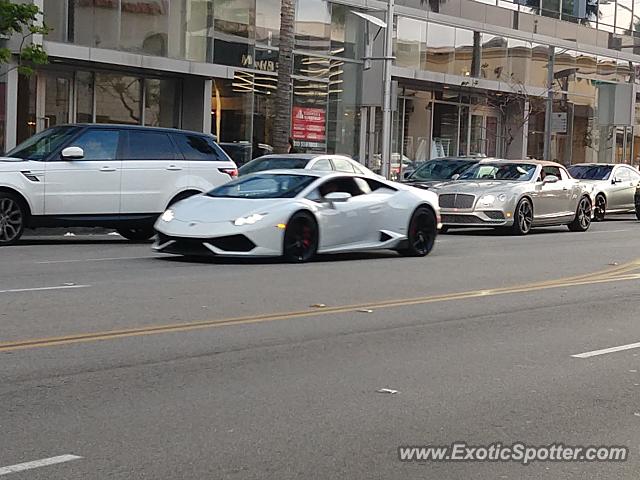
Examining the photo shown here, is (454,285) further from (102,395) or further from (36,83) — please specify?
(36,83)

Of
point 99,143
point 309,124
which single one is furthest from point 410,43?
point 99,143

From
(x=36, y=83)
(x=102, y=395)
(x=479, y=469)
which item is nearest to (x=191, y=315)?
(x=102, y=395)

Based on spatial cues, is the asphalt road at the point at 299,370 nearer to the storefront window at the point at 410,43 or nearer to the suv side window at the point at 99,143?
the suv side window at the point at 99,143

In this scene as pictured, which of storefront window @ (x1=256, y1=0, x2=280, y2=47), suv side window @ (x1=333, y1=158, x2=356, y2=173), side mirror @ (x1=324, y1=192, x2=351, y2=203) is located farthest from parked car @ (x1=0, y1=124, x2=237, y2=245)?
storefront window @ (x1=256, y1=0, x2=280, y2=47)

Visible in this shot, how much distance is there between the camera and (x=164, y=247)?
15.2 m

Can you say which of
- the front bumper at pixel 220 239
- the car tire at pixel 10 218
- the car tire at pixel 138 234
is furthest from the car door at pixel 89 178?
the front bumper at pixel 220 239

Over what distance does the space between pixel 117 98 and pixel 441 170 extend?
882 cm

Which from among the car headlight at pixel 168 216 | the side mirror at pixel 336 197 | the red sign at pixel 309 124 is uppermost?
the red sign at pixel 309 124

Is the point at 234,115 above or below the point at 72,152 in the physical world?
above

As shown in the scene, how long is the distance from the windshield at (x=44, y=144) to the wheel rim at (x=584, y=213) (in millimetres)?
12125

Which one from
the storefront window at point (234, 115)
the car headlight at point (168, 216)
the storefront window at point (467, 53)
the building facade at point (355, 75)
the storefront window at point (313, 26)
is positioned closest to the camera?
the car headlight at point (168, 216)

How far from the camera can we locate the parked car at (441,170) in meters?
26.8

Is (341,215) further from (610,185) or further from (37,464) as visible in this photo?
(610,185)

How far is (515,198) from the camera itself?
23344 millimetres
